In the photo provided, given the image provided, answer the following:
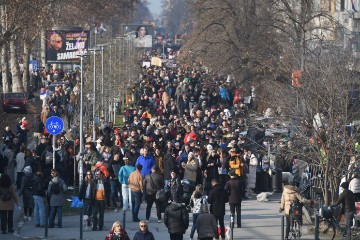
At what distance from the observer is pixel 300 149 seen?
30.4 metres

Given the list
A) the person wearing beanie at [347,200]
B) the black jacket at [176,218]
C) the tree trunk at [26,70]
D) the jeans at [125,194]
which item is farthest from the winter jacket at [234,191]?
the tree trunk at [26,70]

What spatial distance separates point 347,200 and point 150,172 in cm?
588

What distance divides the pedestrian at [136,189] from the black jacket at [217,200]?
9.35ft

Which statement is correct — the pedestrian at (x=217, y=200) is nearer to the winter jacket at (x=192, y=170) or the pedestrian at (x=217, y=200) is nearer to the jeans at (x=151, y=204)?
the jeans at (x=151, y=204)

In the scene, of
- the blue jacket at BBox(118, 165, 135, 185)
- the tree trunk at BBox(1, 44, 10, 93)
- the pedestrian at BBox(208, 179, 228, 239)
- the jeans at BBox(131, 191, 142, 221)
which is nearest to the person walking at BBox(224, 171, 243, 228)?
the pedestrian at BBox(208, 179, 228, 239)

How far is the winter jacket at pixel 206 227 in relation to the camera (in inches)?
982

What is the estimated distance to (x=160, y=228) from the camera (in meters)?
29.6

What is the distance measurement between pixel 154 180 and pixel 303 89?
401 cm

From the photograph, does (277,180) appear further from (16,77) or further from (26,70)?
(26,70)

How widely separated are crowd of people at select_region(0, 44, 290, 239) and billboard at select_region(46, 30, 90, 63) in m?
17.7

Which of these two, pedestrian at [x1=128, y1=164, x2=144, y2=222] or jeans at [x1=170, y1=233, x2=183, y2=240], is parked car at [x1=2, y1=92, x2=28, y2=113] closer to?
pedestrian at [x1=128, y1=164, x2=144, y2=222]

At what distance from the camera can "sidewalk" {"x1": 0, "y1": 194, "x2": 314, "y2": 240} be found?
2830 cm

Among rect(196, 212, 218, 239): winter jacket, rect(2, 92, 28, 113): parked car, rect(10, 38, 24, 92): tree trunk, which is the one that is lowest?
rect(196, 212, 218, 239): winter jacket

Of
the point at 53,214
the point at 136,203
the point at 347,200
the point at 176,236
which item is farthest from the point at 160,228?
the point at 347,200
